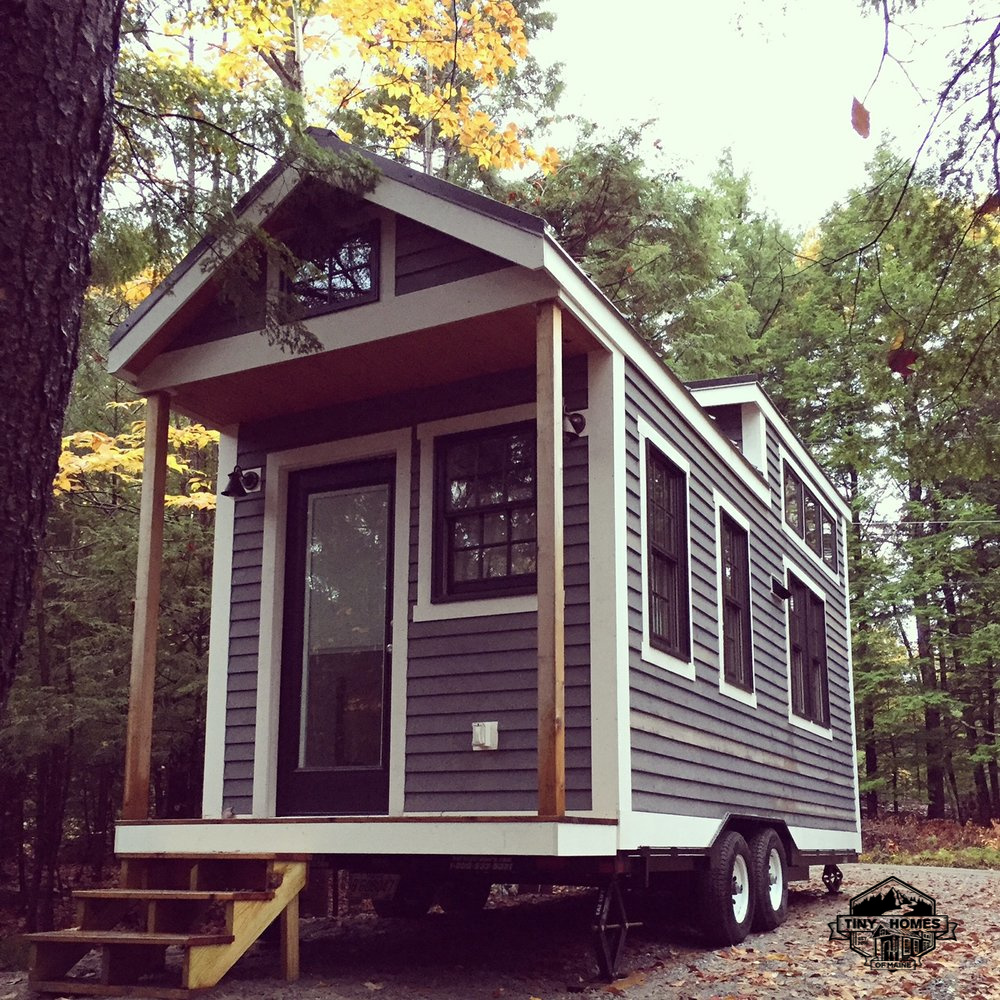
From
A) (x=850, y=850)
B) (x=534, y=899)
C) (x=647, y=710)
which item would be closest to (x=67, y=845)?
(x=534, y=899)

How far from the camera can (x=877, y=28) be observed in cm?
435

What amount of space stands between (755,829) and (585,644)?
116 inches

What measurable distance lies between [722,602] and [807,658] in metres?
3.15

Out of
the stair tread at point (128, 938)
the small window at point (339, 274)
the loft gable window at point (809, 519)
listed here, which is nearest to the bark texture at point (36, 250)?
the stair tread at point (128, 938)

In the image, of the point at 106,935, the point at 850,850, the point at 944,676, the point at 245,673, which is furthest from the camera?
the point at 944,676

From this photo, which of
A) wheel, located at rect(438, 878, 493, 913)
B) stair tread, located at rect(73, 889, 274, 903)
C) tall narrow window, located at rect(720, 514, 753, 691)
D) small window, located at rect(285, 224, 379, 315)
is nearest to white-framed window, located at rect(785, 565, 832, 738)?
tall narrow window, located at rect(720, 514, 753, 691)

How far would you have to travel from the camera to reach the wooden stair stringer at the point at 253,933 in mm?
5012

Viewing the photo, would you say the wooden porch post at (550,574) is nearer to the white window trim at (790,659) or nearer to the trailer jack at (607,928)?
the trailer jack at (607,928)

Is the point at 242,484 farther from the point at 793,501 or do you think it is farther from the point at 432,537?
the point at 793,501

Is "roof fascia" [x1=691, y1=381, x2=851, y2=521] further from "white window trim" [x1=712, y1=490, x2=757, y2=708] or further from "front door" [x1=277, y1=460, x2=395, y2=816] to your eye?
"front door" [x1=277, y1=460, x2=395, y2=816]

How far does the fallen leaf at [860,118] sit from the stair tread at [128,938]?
428 centimetres

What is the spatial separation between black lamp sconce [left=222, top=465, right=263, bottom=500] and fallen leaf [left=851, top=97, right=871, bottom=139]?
499 cm

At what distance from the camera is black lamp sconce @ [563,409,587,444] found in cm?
657

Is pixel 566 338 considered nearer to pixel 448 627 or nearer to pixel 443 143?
pixel 448 627
